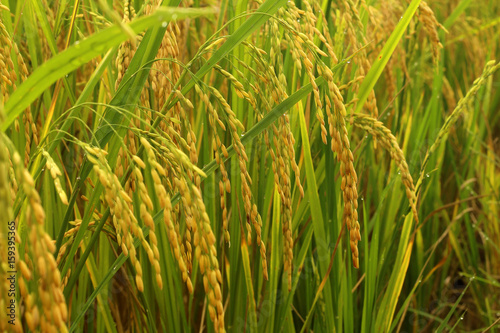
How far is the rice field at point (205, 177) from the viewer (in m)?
0.67

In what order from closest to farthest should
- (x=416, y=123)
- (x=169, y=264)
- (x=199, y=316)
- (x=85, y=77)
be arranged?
Result: (x=169, y=264), (x=199, y=316), (x=85, y=77), (x=416, y=123)

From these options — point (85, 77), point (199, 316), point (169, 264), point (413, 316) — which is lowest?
point (413, 316)

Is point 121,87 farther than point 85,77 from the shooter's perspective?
No

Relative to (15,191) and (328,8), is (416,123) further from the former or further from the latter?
(15,191)

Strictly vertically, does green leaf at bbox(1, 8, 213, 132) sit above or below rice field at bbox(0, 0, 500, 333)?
above

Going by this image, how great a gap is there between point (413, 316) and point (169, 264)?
1.06 m

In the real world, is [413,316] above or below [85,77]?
below

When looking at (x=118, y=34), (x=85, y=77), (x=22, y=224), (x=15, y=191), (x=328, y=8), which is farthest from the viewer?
(x=85, y=77)

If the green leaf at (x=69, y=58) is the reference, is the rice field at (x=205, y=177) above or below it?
below

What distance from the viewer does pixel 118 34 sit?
0.62m

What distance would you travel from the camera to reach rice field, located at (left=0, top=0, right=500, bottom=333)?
0.67 metres

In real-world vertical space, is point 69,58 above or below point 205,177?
above

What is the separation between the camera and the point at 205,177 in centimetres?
70

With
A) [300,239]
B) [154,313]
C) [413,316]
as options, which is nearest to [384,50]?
[300,239]
